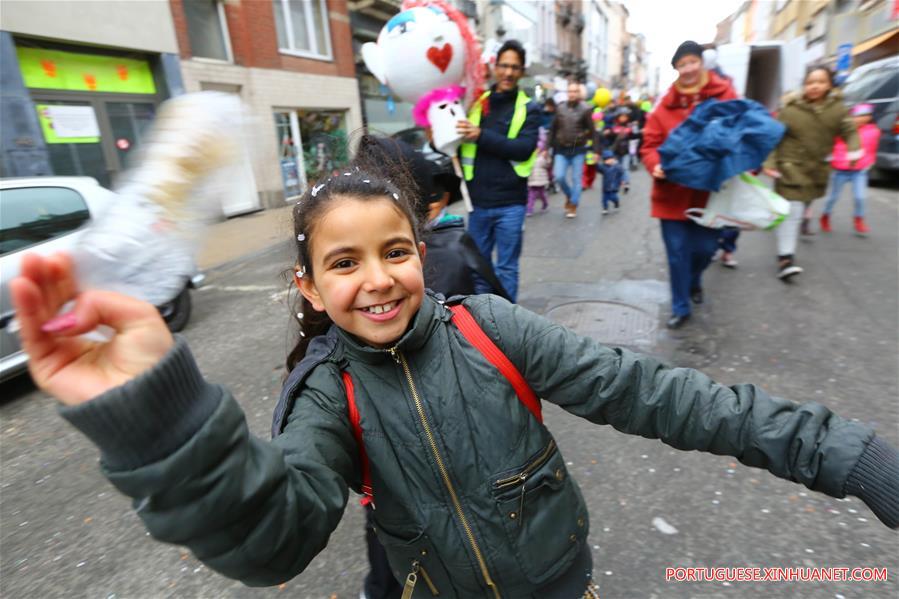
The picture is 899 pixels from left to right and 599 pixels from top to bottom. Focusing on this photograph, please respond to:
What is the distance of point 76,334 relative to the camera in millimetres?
738

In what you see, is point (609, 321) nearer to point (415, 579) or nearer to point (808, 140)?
point (808, 140)

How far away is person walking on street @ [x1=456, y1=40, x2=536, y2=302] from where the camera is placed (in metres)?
4.02

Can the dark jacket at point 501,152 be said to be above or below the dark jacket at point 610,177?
above

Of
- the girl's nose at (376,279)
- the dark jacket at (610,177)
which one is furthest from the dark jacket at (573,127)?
the girl's nose at (376,279)

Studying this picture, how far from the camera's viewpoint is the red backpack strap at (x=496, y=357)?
53.6 inches

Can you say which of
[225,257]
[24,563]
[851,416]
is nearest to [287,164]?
[225,257]

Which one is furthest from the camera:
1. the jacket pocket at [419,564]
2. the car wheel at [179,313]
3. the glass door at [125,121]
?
the glass door at [125,121]

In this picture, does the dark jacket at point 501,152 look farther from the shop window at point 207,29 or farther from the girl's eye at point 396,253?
the shop window at point 207,29

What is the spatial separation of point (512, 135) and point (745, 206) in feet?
5.85

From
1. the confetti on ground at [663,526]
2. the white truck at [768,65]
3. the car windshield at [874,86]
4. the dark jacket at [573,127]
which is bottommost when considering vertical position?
the confetti on ground at [663,526]

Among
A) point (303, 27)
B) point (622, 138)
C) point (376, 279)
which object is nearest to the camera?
point (376, 279)

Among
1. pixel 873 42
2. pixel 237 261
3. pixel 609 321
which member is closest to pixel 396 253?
Result: pixel 609 321

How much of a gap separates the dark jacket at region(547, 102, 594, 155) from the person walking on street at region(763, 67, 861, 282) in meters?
3.42

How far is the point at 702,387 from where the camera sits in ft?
4.17
